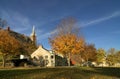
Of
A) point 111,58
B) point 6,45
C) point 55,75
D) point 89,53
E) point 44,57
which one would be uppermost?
point 6,45

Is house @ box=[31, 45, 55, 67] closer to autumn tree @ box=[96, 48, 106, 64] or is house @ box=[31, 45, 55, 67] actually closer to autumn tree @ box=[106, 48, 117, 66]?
autumn tree @ box=[96, 48, 106, 64]

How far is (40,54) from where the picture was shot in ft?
310

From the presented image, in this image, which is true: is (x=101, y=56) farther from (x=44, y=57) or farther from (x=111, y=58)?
(x=44, y=57)

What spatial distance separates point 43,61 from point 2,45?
33307 mm

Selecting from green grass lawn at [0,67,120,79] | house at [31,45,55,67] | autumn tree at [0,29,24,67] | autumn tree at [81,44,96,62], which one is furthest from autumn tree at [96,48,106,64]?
green grass lawn at [0,67,120,79]

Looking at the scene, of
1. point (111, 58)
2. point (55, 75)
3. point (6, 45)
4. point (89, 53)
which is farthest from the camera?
Answer: point (111, 58)

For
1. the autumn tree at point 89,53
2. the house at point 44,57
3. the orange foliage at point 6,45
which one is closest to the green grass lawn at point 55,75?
the orange foliage at point 6,45

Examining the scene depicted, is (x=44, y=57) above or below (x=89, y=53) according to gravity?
below

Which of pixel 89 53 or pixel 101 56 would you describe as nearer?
pixel 89 53

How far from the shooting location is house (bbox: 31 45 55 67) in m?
91.1

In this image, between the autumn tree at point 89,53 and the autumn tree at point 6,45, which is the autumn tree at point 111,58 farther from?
the autumn tree at point 6,45

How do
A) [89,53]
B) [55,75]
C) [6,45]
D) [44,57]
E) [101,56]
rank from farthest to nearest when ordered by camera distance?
[101,56] < [89,53] < [44,57] < [6,45] < [55,75]

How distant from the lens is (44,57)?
307 feet

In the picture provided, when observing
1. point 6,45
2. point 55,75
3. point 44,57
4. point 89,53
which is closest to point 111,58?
point 89,53
